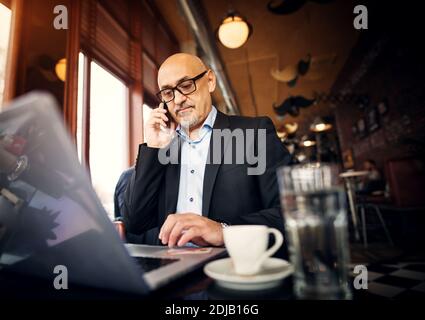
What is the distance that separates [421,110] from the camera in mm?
4258

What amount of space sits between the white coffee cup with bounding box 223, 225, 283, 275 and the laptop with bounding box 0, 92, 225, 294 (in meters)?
0.11

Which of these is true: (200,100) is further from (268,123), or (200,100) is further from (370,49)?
(370,49)

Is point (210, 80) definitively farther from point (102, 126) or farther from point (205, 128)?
point (102, 126)

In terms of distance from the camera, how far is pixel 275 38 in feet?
17.4

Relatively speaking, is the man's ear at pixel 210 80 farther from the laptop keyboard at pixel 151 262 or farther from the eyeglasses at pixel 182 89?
the laptop keyboard at pixel 151 262

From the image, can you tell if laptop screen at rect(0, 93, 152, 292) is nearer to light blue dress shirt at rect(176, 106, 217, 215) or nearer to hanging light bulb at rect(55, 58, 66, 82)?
light blue dress shirt at rect(176, 106, 217, 215)

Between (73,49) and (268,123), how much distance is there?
1.66 m

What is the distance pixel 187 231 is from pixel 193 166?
708 mm

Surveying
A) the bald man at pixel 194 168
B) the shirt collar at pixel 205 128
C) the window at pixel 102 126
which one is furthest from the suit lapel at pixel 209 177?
the window at pixel 102 126

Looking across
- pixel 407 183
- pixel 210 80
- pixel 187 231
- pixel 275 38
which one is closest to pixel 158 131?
pixel 210 80

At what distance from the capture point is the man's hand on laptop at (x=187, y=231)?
0.78 m

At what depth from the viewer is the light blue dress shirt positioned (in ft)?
4.61
